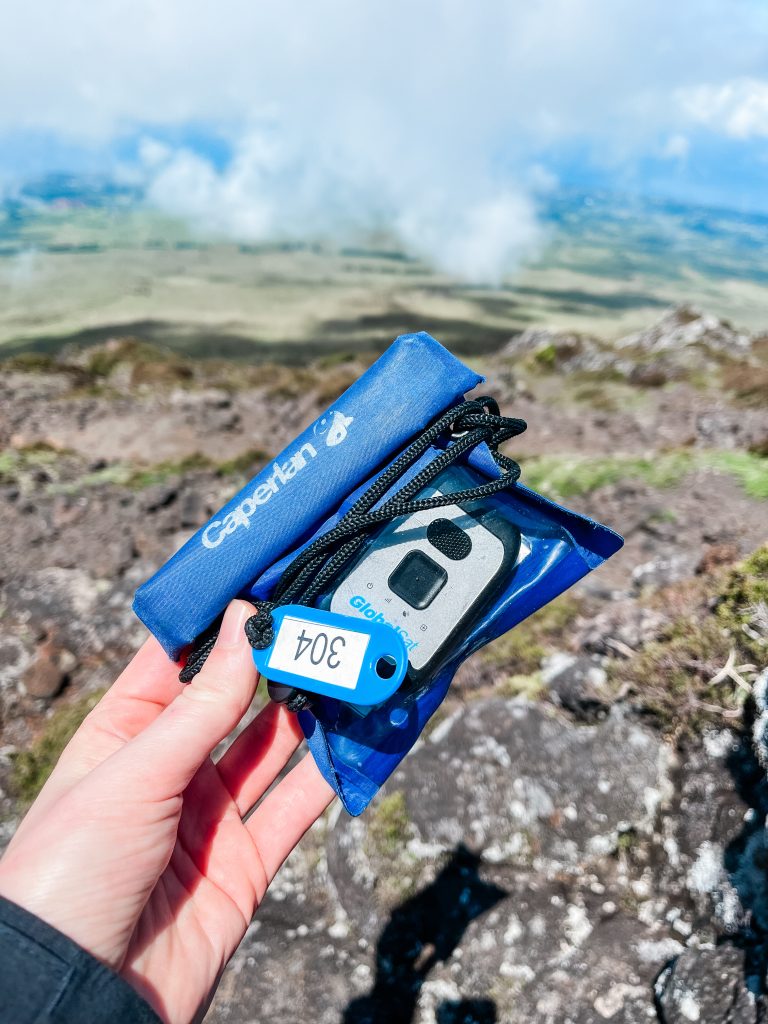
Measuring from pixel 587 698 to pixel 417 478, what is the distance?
2.29m

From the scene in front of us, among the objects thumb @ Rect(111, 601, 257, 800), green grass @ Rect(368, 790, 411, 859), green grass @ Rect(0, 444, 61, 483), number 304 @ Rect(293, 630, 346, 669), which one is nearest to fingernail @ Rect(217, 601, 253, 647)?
thumb @ Rect(111, 601, 257, 800)

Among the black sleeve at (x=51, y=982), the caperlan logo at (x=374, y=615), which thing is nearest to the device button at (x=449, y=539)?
the caperlan logo at (x=374, y=615)

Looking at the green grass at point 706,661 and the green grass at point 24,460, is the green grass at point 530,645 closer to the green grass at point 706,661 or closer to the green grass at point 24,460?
the green grass at point 706,661

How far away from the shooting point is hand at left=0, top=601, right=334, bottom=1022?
6.30ft

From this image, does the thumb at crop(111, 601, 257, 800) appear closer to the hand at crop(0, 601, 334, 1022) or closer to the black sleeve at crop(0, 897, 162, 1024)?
the hand at crop(0, 601, 334, 1022)

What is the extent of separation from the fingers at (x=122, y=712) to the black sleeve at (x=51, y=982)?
2.75ft

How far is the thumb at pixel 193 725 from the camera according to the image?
2.06 metres

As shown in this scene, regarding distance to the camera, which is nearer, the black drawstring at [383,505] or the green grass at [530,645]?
the black drawstring at [383,505]

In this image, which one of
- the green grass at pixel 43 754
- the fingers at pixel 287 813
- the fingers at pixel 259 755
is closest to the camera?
the fingers at pixel 287 813

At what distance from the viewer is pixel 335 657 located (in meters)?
2.12

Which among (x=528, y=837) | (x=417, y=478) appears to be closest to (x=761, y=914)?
(x=528, y=837)

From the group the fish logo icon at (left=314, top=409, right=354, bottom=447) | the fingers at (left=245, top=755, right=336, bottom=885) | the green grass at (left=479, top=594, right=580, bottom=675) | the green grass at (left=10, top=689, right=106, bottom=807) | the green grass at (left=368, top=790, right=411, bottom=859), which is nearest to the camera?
the fish logo icon at (left=314, top=409, right=354, bottom=447)

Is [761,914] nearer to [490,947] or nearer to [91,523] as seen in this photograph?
[490,947]

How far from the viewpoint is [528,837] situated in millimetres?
3537
